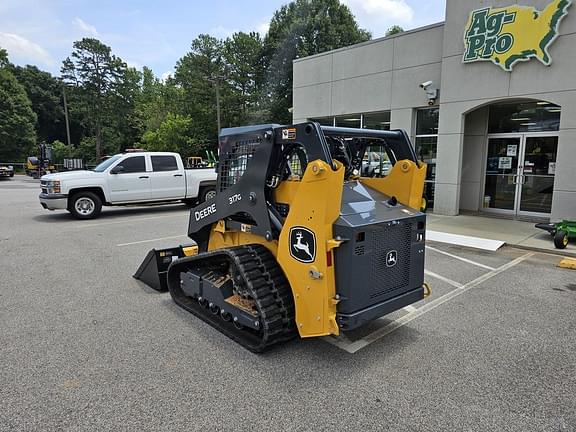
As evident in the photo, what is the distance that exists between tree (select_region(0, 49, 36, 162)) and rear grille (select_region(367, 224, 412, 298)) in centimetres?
5450

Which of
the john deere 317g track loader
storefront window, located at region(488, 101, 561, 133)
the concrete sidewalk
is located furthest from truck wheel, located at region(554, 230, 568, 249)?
the john deere 317g track loader

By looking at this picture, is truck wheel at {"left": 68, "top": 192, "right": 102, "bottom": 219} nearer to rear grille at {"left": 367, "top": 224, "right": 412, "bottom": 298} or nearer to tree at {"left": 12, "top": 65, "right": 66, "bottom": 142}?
rear grille at {"left": 367, "top": 224, "right": 412, "bottom": 298}

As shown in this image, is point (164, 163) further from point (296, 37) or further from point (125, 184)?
point (296, 37)

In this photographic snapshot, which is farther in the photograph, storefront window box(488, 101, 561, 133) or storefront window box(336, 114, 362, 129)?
storefront window box(336, 114, 362, 129)

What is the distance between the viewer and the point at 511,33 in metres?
9.93

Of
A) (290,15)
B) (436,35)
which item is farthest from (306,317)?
(290,15)

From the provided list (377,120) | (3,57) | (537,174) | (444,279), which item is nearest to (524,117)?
(537,174)

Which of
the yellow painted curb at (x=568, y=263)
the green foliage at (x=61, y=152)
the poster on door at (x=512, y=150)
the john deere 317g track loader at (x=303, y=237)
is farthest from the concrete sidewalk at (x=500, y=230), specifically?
the green foliage at (x=61, y=152)

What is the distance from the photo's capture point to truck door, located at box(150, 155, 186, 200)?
12391 mm

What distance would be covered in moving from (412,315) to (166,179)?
32.1ft

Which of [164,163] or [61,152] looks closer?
[164,163]

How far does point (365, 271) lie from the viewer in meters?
3.42

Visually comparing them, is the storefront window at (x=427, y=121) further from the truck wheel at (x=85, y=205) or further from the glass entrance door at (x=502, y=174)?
the truck wheel at (x=85, y=205)

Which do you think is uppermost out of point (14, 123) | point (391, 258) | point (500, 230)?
point (14, 123)
